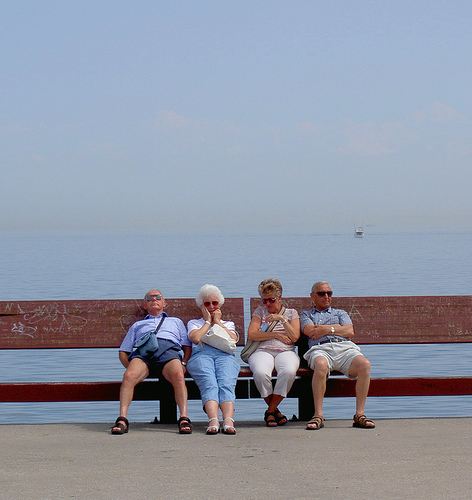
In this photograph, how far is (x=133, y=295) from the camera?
28.2 meters

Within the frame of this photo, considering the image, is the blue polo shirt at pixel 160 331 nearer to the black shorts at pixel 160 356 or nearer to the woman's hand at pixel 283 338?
the black shorts at pixel 160 356

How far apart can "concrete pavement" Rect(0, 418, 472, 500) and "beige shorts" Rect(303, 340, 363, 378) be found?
1.35 feet

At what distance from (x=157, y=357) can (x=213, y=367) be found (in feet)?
1.33

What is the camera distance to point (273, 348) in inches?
231

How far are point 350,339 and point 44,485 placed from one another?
2.81 meters

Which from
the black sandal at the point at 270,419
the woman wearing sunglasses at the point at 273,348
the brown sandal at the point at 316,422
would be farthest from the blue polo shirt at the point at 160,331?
the brown sandal at the point at 316,422

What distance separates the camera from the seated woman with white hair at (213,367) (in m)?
5.40

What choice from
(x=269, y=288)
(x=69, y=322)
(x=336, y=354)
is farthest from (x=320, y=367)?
(x=69, y=322)

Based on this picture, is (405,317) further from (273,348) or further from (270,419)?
(270,419)

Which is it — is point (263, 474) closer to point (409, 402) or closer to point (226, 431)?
point (226, 431)

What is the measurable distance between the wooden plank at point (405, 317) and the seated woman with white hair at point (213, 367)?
413 millimetres

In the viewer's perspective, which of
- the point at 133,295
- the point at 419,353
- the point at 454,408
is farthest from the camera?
the point at 133,295

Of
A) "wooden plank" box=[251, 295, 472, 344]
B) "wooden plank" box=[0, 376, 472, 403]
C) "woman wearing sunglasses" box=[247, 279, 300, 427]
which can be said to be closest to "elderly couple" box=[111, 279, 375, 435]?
"woman wearing sunglasses" box=[247, 279, 300, 427]

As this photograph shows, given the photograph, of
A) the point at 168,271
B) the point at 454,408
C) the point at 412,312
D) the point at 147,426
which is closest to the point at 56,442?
the point at 147,426
